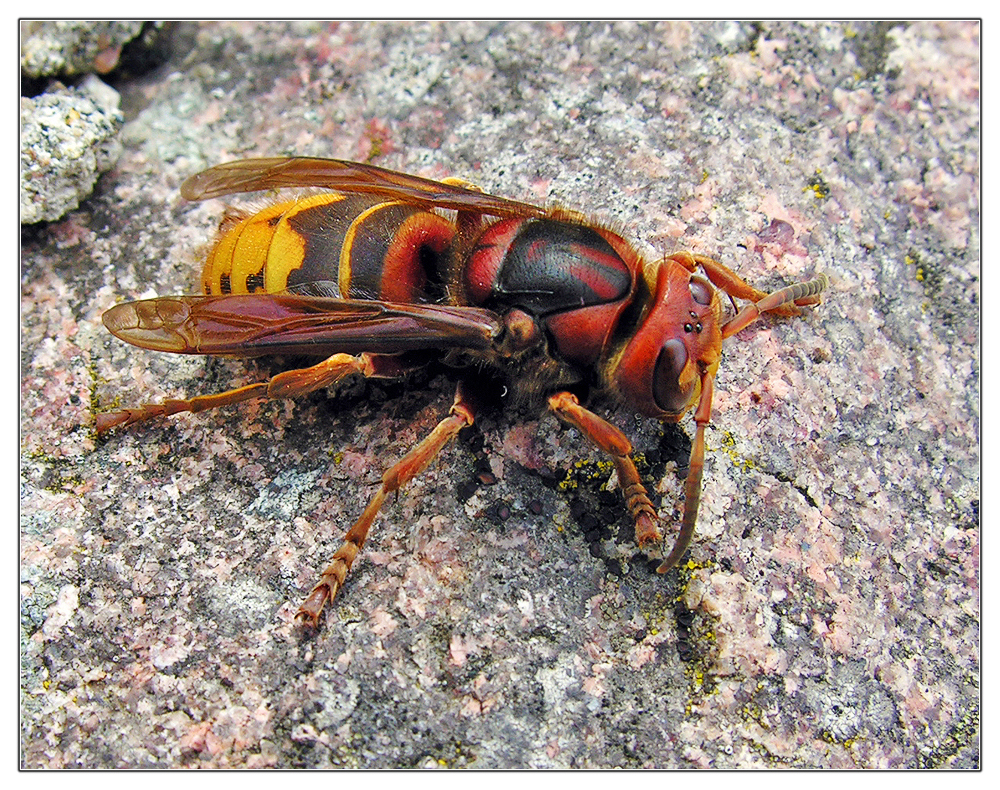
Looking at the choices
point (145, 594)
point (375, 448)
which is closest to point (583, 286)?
point (375, 448)

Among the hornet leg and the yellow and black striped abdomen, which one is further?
the yellow and black striped abdomen

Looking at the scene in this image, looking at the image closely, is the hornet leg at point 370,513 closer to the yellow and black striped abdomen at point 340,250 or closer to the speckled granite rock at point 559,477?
the speckled granite rock at point 559,477

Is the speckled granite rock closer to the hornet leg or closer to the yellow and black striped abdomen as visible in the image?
the hornet leg

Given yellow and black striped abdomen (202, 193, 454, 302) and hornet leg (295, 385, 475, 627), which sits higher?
yellow and black striped abdomen (202, 193, 454, 302)

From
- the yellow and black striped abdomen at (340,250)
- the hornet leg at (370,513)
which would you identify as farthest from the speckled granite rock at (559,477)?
the yellow and black striped abdomen at (340,250)

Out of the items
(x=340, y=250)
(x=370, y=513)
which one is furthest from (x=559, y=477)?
(x=340, y=250)

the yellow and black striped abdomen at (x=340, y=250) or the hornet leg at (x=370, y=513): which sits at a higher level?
the yellow and black striped abdomen at (x=340, y=250)

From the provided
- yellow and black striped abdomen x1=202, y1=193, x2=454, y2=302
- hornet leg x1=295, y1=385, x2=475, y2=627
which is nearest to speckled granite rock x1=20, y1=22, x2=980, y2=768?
hornet leg x1=295, y1=385, x2=475, y2=627

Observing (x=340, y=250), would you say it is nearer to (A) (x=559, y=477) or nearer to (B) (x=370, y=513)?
(B) (x=370, y=513)
